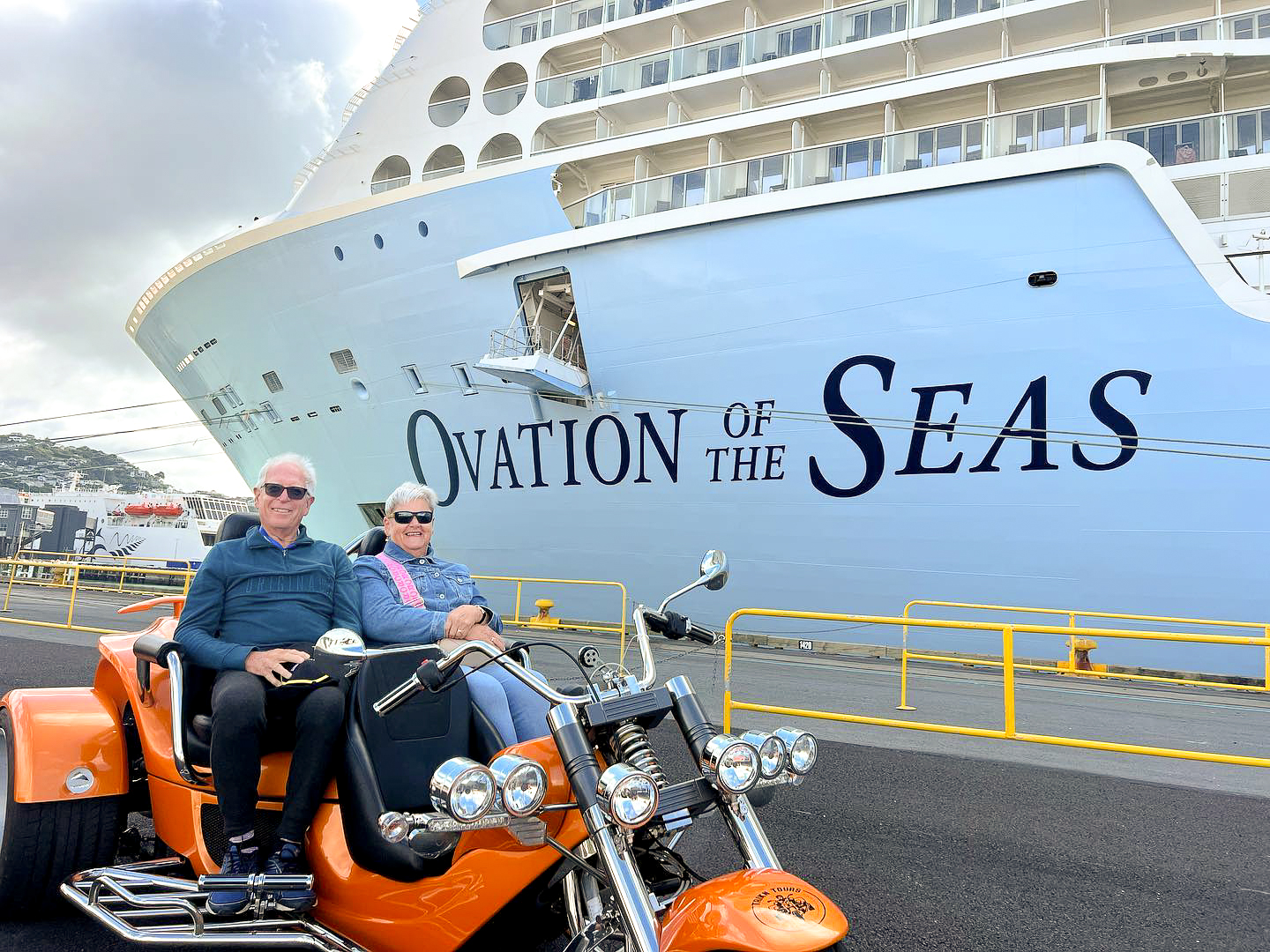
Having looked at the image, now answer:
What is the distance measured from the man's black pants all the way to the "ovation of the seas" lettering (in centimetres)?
738

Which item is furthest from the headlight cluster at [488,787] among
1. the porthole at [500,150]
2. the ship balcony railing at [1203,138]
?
the porthole at [500,150]

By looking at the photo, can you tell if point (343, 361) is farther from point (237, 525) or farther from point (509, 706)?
point (509, 706)

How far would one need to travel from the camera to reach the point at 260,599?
8.98ft

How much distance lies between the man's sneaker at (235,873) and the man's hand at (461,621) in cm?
77

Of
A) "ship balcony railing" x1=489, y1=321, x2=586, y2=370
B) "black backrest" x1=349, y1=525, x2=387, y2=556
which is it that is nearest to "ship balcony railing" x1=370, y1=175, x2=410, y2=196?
"ship balcony railing" x1=489, y1=321, x2=586, y2=370

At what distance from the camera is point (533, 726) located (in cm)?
258

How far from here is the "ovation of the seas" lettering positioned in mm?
8242

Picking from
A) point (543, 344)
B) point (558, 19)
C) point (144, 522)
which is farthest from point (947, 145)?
point (144, 522)

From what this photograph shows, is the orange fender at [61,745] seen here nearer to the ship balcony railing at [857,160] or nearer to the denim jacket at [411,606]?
the denim jacket at [411,606]

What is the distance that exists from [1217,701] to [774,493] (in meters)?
4.48

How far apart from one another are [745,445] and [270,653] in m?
7.41

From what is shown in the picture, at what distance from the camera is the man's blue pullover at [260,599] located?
2568 mm

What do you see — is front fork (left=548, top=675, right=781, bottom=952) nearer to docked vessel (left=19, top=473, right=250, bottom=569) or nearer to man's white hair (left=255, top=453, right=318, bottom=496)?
man's white hair (left=255, top=453, right=318, bottom=496)

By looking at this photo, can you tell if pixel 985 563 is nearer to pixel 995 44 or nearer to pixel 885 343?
pixel 885 343
